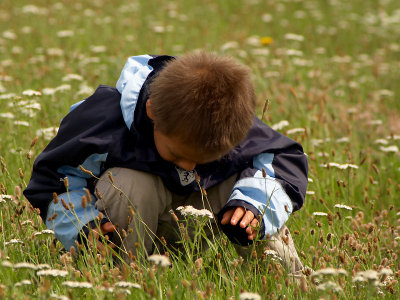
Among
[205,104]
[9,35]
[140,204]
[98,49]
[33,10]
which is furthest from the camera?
[33,10]

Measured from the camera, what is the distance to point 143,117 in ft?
8.13

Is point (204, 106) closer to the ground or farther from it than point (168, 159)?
farther from it

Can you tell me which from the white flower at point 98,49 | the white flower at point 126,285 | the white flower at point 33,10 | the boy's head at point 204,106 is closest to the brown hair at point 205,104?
the boy's head at point 204,106

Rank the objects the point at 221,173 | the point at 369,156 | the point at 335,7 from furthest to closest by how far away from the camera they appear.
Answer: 1. the point at 335,7
2. the point at 369,156
3. the point at 221,173

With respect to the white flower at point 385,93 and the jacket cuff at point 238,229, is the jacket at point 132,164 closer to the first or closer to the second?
the jacket cuff at point 238,229

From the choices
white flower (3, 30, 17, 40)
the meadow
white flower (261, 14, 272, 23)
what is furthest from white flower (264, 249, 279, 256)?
white flower (261, 14, 272, 23)

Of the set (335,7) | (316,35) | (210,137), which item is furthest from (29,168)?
(335,7)

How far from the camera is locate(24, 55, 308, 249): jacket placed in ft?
8.00

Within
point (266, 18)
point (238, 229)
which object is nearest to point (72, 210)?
point (238, 229)

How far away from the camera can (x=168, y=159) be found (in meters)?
2.43

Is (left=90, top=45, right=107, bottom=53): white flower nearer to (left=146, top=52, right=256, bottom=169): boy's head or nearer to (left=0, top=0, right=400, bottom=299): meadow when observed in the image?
(left=0, top=0, right=400, bottom=299): meadow

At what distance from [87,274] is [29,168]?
1586mm

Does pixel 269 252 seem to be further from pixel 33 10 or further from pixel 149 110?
pixel 33 10

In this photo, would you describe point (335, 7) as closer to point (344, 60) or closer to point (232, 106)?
point (344, 60)
